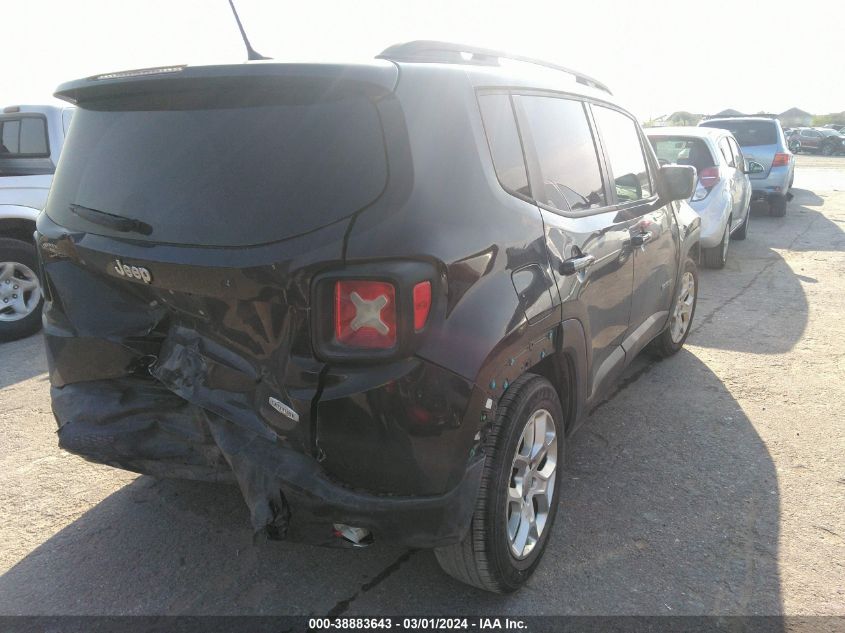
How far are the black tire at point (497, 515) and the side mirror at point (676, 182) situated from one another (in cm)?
243

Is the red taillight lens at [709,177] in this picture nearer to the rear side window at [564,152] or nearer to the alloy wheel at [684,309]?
the alloy wheel at [684,309]

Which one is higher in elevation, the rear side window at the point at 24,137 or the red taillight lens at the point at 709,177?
the rear side window at the point at 24,137

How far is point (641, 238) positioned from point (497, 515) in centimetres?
196

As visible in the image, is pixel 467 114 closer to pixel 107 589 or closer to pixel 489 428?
pixel 489 428

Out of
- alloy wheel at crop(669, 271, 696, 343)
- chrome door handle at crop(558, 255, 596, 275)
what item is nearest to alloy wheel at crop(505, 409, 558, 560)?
chrome door handle at crop(558, 255, 596, 275)

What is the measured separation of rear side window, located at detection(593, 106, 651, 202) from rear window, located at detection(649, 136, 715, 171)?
4.31m

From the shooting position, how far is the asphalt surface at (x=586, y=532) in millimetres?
2518

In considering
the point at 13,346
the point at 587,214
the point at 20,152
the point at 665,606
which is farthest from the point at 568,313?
the point at 20,152

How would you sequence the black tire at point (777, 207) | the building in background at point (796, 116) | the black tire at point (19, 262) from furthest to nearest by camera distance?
the building in background at point (796, 116) → the black tire at point (777, 207) → the black tire at point (19, 262)

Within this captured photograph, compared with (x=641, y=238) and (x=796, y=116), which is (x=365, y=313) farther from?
(x=796, y=116)

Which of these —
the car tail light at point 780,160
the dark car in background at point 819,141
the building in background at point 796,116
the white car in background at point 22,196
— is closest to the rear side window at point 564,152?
the white car in background at point 22,196

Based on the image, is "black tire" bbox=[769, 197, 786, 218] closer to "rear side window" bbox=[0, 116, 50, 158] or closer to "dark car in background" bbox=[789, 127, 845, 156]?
"rear side window" bbox=[0, 116, 50, 158]

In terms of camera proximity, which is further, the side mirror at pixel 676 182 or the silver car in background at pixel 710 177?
the silver car in background at pixel 710 177

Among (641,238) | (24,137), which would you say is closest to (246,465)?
(641,238)
